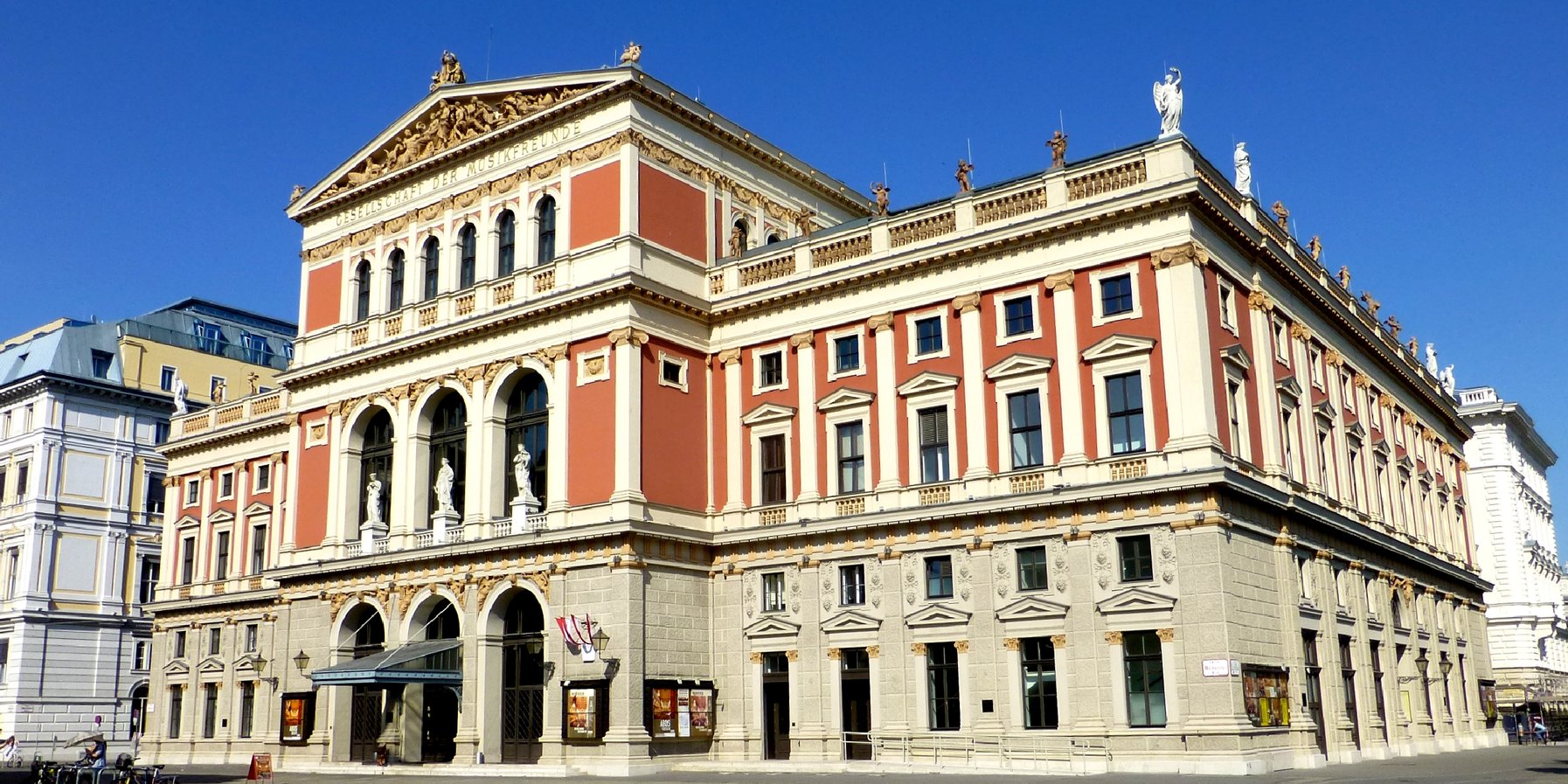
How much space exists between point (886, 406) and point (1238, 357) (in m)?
10.1

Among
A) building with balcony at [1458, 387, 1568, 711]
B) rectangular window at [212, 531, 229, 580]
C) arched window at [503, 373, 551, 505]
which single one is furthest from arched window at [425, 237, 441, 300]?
building with balcony at [1458, 387, 1568, 711]

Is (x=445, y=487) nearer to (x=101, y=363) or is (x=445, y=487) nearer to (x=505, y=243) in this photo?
(x=505, y=243)

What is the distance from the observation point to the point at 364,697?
4734 cm

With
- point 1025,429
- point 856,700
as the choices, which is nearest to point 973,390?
point 1025,429

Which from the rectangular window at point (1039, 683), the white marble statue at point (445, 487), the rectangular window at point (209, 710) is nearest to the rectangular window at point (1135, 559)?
the rectangular window at point (1039, 683)

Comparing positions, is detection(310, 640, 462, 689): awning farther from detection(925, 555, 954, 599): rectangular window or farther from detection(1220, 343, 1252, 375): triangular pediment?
detection(1220, 343, 1252, 375): triangular pediment

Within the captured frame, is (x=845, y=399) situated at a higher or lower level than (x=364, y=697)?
higher

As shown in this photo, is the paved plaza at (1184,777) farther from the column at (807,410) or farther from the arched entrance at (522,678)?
the column at (807,410)

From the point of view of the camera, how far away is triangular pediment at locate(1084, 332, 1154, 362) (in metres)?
36.2

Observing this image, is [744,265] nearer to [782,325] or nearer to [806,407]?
[782,325]

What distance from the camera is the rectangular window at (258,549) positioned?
58.5m

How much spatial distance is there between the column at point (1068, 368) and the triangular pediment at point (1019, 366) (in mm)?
384

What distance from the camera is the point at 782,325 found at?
44.0 meters

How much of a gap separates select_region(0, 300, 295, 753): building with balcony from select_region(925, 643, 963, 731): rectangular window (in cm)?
4789
